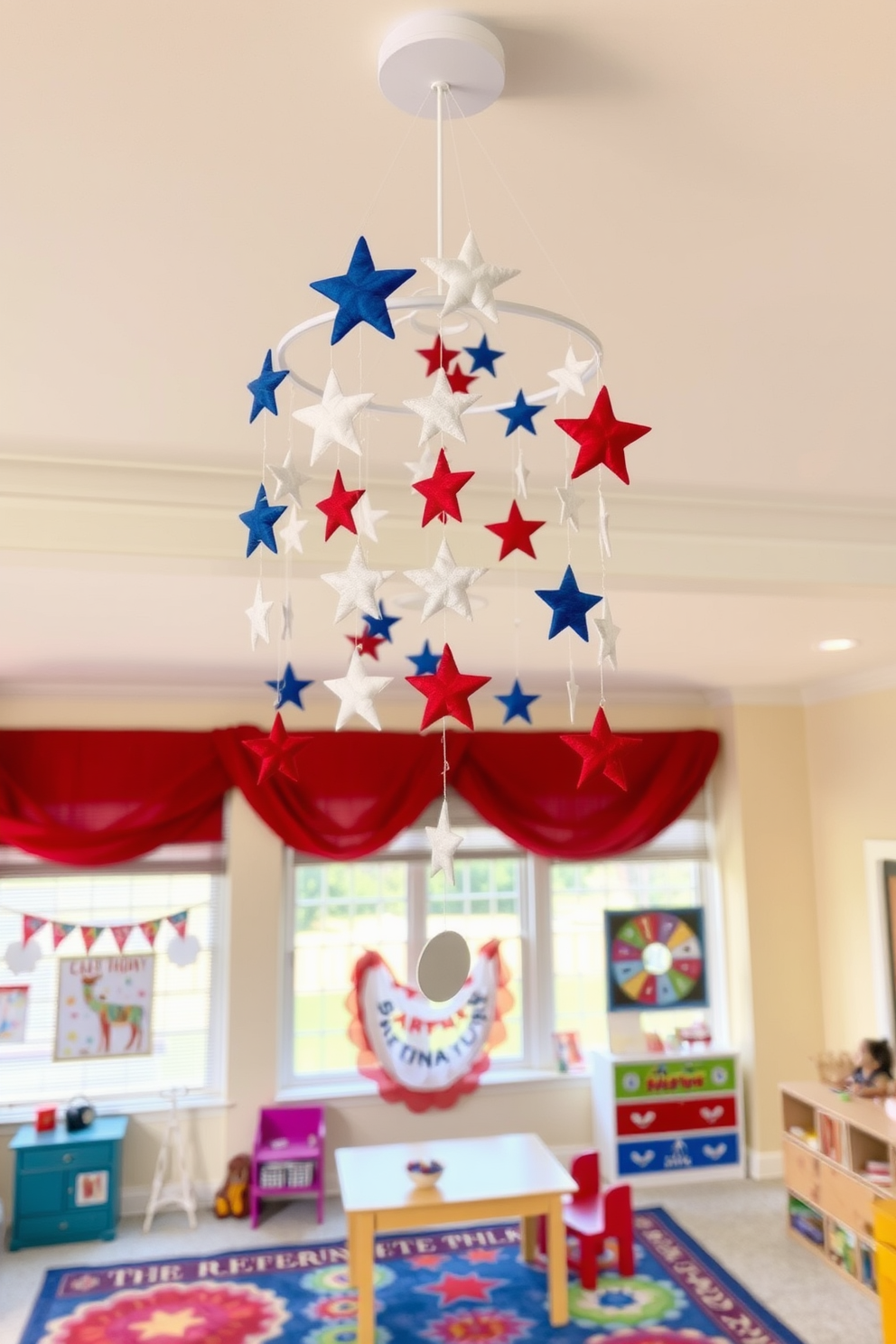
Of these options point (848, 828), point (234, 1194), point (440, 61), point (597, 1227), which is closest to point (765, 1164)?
point (597, 1227)

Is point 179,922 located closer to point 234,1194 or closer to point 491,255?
point 234,1194

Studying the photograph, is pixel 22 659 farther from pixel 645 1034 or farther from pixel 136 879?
pixel 645 1034

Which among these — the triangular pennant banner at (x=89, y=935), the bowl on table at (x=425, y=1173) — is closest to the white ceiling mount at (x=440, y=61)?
the bowl on table at (x=425, y=1173)

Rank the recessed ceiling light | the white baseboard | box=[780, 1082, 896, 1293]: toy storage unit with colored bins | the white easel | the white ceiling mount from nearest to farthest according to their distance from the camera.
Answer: the white ceiling mount, box=[780, 1082, 896, 1293]: toy storage unit with colored bins, the recessed ceiling light, the white easel, the white baseboard

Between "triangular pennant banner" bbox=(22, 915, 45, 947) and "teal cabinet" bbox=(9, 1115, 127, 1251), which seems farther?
"triangular pennant banner" bbox=(22, 915, 45, 947)

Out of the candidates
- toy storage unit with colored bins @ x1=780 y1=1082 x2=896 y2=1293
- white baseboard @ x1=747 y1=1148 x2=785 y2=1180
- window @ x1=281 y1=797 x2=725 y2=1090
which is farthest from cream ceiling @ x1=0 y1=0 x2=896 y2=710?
white baseboard @ x1=747 y1=1148 x2=785 y2=1180

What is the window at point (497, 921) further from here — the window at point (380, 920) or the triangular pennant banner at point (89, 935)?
the triangular pennant banner at point (89, 935)

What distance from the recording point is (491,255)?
1.58 m

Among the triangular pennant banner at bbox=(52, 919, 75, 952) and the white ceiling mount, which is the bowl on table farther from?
the white ceiling mount

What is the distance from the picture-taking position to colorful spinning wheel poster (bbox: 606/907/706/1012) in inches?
223

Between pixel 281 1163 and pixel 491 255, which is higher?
pixel 491 255

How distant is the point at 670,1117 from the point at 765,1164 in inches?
23.2

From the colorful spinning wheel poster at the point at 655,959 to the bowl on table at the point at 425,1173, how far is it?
1.87 metres

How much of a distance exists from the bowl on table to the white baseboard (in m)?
2.29
